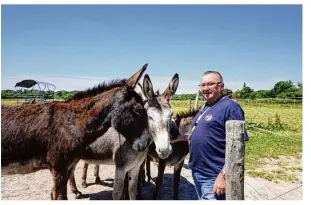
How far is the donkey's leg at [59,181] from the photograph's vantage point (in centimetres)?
341

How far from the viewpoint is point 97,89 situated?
12.9 feet

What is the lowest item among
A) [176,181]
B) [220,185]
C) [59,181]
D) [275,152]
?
[275,152]

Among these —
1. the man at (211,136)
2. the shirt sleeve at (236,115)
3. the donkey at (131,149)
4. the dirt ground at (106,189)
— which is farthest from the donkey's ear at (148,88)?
the dirt ground at (106,189)

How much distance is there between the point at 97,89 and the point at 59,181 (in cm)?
127

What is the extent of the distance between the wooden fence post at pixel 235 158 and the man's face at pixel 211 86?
1.90 ft

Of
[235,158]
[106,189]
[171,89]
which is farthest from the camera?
[106,189]

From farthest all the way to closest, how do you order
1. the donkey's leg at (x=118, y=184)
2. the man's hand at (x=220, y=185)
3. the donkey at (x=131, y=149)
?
1. the donkey's leg at (x=118, y=184)
2. the donkey at (x=131, y=149)
3. the man's hand at (x=220, y=185)

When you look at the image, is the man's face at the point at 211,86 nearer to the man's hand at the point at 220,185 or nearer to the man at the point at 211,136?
the man at the point at 211,136

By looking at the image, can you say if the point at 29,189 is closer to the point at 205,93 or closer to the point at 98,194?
the point at 98,194

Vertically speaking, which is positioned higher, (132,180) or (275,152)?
(132,180)

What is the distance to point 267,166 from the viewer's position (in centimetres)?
844

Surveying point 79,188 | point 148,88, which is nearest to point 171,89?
point 148,88

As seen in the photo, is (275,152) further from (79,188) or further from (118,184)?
(118,184)
